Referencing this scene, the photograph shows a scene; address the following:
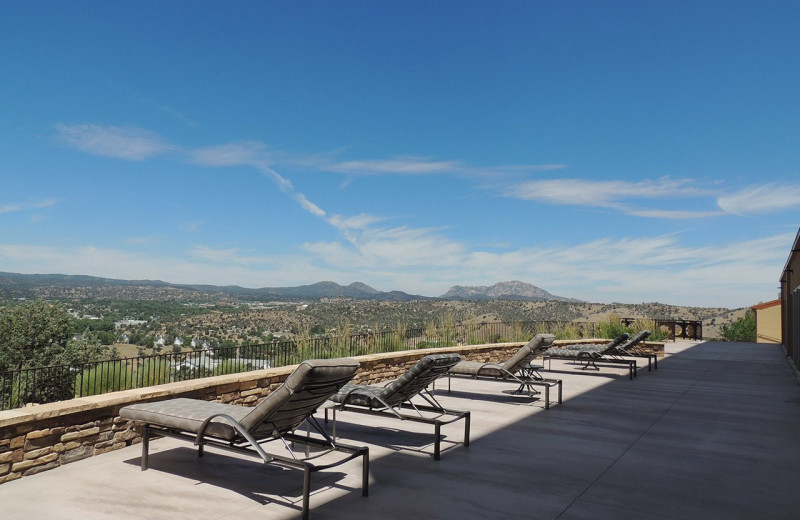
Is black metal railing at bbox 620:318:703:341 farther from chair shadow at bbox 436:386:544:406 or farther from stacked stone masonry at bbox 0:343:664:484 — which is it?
stacked stone masonry at bbox 0:343:664:484

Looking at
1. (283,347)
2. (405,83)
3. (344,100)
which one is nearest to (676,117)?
(405,83)

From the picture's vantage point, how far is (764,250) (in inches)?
1043

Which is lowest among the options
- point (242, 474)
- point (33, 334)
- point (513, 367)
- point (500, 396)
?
point (33, 334)

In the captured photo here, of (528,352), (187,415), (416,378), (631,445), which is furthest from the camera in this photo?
(528,352)

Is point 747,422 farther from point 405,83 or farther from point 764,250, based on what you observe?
point 764,250

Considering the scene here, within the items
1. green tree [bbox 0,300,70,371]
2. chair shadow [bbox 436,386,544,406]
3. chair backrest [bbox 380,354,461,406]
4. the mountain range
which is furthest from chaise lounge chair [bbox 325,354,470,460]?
the mountain range

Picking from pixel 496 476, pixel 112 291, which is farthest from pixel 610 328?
pixel 112 291

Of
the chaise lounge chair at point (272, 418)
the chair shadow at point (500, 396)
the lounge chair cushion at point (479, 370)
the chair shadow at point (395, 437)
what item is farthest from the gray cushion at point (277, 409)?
the chair shadow at point (500, 396)

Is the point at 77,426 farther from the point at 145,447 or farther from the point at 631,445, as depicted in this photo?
the point at 631,445

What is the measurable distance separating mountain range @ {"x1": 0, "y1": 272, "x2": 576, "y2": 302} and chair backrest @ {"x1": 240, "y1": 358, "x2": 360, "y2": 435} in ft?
105

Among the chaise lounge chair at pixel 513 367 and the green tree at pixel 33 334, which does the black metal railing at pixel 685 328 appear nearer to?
the chaise lounge chair at pixel 513 367

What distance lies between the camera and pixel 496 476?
4410 mm

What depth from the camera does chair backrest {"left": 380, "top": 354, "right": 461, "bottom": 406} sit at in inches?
207

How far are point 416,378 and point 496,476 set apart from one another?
49.5 inches
